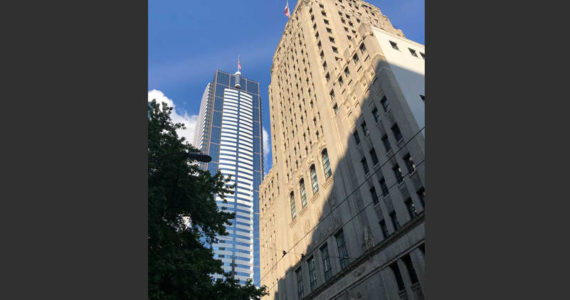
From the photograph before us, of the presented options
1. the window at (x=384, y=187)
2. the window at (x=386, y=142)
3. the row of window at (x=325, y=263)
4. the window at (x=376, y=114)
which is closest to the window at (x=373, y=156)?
the window at (x=386, y=142)

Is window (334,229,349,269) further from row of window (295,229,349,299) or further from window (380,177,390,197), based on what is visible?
window (380,177,390,197)

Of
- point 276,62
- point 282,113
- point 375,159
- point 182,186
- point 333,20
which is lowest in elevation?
point 182,186

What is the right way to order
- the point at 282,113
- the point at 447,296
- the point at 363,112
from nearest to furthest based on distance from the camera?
the point at 447,296, the point at 363,112, the point at 282,113

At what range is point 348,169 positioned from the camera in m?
35.5

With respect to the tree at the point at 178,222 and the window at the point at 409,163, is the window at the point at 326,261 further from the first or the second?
the tree at the point at 178,222

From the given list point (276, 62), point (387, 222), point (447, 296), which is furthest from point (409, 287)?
point (276, 62)

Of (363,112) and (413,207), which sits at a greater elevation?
(363,112)

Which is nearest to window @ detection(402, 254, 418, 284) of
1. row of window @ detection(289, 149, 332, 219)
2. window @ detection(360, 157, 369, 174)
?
window @ detection(360, 157, 369, 174)

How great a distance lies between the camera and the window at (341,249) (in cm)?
3219

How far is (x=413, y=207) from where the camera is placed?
2620cm

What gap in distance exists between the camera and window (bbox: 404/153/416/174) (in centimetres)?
2695

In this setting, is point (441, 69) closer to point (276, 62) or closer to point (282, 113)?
point (282, 113)

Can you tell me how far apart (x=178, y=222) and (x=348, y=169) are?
20496mm

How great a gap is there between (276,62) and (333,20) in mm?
17530
